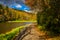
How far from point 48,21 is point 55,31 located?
80cm

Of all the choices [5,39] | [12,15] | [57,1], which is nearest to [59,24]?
[57,1]

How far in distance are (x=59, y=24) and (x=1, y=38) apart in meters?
5.41

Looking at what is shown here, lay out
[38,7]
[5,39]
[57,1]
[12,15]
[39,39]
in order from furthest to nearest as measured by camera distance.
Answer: [12,15] → [5,39] → [38,7] → [39,39] → [57,1]

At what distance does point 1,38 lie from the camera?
50.6 ft

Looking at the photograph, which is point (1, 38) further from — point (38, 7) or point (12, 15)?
point (12, 15)

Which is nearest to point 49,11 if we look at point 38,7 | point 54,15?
point 54,15

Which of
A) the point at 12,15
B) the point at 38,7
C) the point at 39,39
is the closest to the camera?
the point at 39,39

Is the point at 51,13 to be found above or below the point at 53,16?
above

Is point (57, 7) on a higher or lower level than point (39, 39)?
higher

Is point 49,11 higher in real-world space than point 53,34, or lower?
higher

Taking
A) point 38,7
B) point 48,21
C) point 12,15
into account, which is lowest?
point 12,15

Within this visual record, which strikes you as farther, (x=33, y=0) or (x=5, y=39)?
(x=5, y=39)

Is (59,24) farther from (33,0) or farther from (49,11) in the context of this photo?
(33,0)

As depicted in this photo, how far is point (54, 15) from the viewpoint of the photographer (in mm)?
11984
